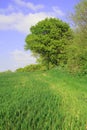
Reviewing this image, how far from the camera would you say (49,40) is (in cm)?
5006

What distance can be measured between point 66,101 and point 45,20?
43.0 meters

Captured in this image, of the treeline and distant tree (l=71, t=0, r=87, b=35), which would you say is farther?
the treeline

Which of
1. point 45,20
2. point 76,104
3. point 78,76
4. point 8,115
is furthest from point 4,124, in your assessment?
point 45,20

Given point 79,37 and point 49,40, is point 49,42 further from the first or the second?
point 79,37

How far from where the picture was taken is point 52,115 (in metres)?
8.76

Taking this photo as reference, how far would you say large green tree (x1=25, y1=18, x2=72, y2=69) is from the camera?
49.4 meters

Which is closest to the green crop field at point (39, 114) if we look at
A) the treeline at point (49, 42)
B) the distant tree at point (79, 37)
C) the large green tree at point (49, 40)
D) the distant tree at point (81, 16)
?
the distant tree at point (79, 37)

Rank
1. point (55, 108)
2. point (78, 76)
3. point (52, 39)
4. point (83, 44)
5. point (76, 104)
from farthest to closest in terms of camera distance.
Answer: point (52, 39), point (83, 44), point (78, 76), point (76, 104), point (55, 108)

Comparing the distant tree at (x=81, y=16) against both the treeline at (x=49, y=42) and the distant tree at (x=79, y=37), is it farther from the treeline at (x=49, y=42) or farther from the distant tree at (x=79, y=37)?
the treeline at (x=49, y=42)

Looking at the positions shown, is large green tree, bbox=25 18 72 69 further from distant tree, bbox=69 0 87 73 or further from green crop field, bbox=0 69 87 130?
green crop field, bbox=0 69 87 130

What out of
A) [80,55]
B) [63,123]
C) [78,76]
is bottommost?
[63,123]

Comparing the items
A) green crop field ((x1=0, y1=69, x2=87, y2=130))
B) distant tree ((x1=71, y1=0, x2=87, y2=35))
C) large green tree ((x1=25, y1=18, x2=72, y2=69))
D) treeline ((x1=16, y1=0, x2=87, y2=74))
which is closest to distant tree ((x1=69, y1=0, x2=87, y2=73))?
distant tree ((x1=71, y1=0, x2=87, y2=35))

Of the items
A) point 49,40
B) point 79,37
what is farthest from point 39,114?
point 49,40

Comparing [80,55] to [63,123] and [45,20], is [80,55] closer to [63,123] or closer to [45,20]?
[63,123]
